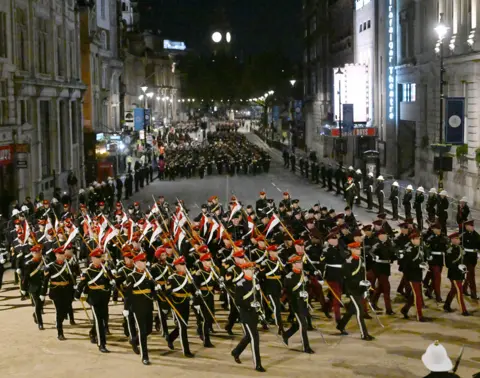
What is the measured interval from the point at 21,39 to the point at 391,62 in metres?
24.0

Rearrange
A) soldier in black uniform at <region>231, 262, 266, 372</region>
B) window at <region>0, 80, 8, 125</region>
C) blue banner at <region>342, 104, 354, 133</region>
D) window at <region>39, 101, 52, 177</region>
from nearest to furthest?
soldier in black uniform at <region>231, 262, 266, 372</region> < window at <region>0, 80, 8, 125</region> < window at <region>39, 101, 52, 177</region> < blue banner at <region>342, 104, 354, 133</region>

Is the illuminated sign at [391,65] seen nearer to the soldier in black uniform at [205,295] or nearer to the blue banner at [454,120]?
the blue banner at [454,120]

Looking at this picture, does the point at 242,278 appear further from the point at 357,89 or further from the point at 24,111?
the point at 357,89

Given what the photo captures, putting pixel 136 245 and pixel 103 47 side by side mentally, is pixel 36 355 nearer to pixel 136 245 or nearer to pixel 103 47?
pixel 136 245

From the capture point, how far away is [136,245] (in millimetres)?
18625

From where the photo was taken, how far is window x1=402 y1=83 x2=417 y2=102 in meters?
49.3

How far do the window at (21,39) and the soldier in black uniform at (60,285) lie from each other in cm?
2312

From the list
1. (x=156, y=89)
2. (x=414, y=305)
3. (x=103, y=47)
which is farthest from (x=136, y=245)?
(x=156, y=89)

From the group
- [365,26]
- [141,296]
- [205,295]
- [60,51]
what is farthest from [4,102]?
[365,26]

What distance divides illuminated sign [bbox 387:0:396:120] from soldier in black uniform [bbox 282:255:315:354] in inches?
1532

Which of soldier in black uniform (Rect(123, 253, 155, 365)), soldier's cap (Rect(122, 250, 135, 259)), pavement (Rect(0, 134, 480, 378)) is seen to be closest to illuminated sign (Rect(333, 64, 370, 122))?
pavement (Rect(0, 134, 480, 378))

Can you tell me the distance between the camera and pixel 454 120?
3228 centimetres

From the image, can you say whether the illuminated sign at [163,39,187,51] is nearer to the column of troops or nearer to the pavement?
the column of troops

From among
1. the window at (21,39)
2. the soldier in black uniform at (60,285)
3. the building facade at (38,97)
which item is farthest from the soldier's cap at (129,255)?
the window at (21,39)
